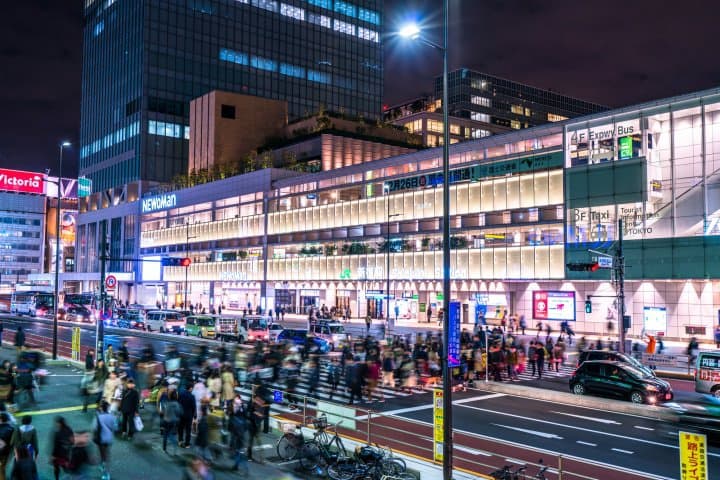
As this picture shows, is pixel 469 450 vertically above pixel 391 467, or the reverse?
pixel 391 467

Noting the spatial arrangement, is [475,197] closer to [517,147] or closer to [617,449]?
[517,147]

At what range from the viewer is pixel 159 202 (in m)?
106

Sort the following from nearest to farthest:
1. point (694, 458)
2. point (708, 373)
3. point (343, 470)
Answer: point (694, 458) → point (343, 470) → point (708, 373)

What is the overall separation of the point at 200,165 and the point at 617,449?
99.5 m

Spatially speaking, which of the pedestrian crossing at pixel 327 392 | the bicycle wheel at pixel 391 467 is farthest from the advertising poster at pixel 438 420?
the pedestrian crossing at pixel 327 392

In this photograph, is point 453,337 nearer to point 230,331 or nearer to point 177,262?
point 230,331

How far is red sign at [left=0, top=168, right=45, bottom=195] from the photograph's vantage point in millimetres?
69562

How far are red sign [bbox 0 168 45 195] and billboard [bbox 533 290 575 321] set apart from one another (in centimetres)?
5361

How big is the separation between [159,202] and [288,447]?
96.2m

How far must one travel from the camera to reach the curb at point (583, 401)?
2111cm

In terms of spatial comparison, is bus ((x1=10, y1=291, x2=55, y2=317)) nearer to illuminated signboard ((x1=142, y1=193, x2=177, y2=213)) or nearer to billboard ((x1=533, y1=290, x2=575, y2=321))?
illuminated signboard ((x1=142, y1=193, x2=177, y2=213))

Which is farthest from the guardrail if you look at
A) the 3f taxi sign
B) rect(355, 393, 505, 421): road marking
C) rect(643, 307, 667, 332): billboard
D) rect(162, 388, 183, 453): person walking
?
rect(643, 307, 667, 332): billboard

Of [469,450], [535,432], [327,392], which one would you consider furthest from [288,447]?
[327,392]

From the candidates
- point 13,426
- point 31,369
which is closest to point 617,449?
point 13,426
